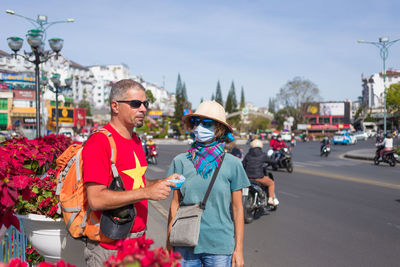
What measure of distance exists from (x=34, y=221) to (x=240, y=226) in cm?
172

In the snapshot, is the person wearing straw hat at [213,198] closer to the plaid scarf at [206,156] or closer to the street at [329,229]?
the plaid scarf at [206,156]

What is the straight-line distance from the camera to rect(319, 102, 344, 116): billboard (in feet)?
361

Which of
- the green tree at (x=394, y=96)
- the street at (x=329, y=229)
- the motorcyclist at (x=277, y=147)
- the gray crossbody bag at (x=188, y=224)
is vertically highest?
the green tree at (x=394, y=96)

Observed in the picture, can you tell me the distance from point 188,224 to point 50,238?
1.21 metres

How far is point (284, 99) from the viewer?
82188 mm

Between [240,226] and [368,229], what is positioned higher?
[240,226]

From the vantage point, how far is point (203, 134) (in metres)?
3.00

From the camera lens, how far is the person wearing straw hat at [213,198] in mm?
2744

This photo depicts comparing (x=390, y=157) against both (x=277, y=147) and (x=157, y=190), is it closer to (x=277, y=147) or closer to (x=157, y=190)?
(x=277, y=147)

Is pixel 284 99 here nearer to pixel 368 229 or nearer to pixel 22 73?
pixel 22 73

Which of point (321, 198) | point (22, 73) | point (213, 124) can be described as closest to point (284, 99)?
point (22, 73)

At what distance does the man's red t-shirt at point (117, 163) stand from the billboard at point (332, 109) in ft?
374

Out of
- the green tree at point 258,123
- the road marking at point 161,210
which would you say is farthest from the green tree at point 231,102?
the road marking at point 161,210

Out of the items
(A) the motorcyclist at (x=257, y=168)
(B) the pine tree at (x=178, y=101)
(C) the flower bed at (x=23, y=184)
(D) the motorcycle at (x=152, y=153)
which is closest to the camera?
(C) the flower bed at (x=23, y=184)
